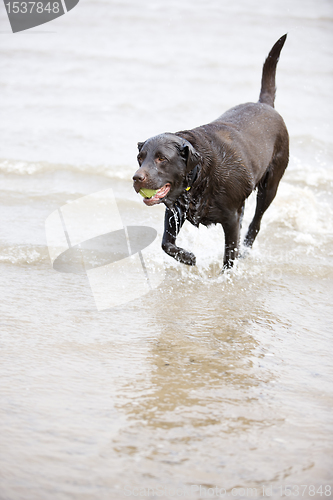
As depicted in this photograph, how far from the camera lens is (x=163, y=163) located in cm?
334

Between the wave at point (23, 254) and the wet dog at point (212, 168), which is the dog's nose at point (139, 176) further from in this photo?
the wave at point (23, 254)

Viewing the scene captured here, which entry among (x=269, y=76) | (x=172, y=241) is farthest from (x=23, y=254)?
(x=269, y=76)

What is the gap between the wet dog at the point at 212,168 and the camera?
3.36 meters

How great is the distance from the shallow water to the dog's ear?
36.1 inches

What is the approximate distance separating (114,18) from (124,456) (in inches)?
639

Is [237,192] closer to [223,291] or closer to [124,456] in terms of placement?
[223,291]

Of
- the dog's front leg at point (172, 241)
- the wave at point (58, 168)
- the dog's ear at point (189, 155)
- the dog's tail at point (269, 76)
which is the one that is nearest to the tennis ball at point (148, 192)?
the dog's ear at point (189, 155)

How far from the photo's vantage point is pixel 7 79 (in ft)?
37.4

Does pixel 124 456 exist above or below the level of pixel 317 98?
above

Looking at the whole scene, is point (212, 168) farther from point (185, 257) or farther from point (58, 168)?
point (58, 168)

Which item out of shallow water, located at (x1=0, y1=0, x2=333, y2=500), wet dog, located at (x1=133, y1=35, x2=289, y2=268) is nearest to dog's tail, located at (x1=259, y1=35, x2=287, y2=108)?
wet dog, located at (x1=133, y1=35, x2=289, y2=268)

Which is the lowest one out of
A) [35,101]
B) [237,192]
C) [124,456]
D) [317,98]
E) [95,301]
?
[317,98]

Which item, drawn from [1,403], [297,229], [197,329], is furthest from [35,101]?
[1,403]

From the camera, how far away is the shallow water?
6.21ft
